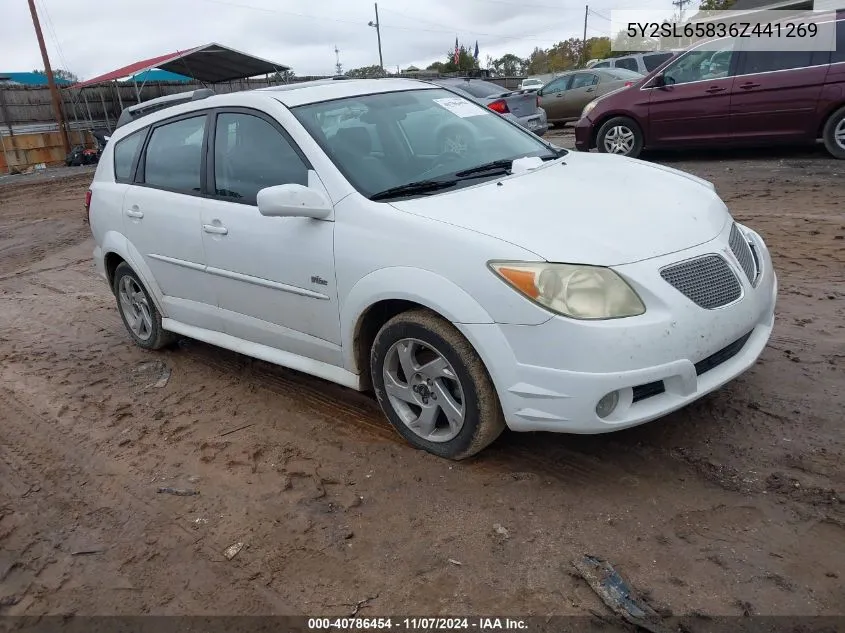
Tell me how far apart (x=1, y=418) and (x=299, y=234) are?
242cm

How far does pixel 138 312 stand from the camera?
17.1ft

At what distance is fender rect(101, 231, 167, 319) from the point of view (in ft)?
15.5

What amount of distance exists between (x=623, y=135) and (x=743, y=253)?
7.70 metres

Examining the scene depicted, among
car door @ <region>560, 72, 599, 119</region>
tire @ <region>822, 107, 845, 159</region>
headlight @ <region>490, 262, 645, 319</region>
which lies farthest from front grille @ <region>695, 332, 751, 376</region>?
car door @ <region>560, 72, 599, 119</region>

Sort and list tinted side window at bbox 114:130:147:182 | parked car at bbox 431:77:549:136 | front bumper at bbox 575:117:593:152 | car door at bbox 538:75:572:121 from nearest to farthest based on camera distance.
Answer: tinted side window at bbox 114:130:147:182 → front bumper at bbox 575:117:593:152 → parked car at bbox 431:77:549:136 → car door at bbox 538:75:572:121

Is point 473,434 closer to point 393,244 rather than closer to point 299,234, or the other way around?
point 393,244

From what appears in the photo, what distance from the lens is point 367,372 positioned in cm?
356

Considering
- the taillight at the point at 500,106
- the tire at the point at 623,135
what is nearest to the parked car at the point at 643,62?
the taillight at the point at 500,106

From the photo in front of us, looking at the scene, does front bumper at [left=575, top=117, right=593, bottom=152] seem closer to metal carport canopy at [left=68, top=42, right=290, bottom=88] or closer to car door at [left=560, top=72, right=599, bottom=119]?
car door at [left=560, top=72, right=599, bottom=119]

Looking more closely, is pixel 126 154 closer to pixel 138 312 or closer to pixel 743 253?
pixel 138 312

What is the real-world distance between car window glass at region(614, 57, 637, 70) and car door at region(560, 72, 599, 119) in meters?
2.93

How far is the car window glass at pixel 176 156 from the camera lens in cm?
425

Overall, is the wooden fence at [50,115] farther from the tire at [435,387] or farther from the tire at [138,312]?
the tire at [435,387]

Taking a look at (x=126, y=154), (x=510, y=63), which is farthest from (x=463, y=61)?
(x=126, y=154)
